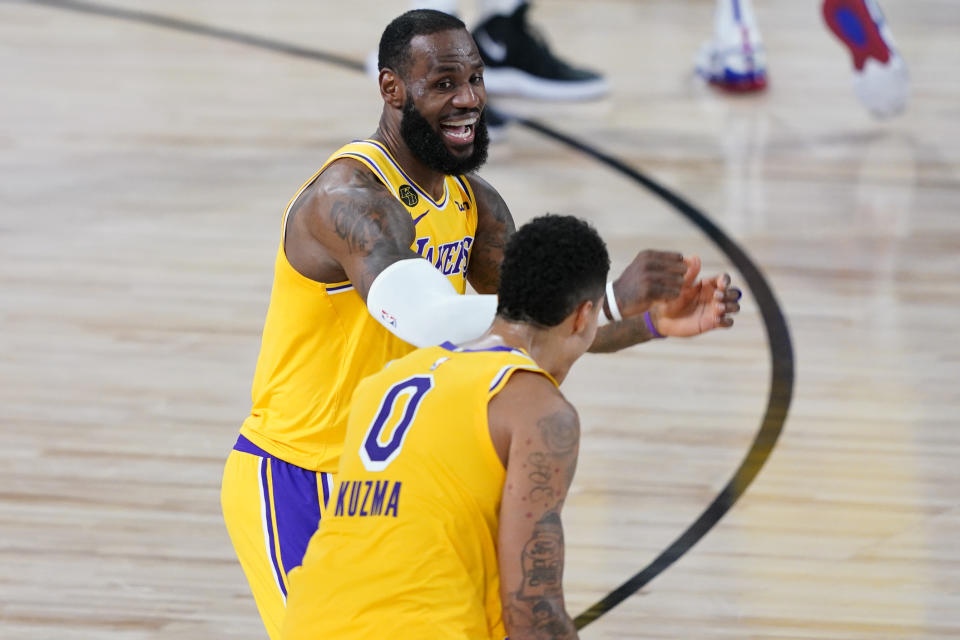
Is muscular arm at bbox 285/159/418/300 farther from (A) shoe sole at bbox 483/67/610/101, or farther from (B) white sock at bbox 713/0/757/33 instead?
(B) white sock at bbox 713/0/757/33

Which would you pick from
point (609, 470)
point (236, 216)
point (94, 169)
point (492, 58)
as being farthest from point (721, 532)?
point (492, 58)

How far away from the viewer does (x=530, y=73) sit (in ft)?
27.2

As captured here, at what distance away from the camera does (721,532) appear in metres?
3.94

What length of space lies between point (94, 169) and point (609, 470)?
3767 mm

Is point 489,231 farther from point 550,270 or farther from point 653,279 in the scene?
point 550,270

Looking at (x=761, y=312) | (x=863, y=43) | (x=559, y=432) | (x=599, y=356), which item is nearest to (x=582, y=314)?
(x=559, y=432)

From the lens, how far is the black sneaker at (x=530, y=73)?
321 inches

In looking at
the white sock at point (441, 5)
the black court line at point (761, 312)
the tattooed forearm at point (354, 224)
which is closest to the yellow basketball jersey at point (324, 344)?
the tattooed forearm at point (354, 224)

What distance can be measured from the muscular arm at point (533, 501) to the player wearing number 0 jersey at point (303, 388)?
714mm

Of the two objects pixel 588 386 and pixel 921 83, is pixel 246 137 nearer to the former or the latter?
pixel 588 386

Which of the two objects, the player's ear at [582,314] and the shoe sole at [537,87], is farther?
the shoe sole at [537,87]

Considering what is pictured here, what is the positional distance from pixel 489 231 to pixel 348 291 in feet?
1.40

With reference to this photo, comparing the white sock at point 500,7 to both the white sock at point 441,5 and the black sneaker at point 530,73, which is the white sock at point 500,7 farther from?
the white sock at point 441,5

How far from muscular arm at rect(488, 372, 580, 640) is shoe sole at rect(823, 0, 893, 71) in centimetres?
583
